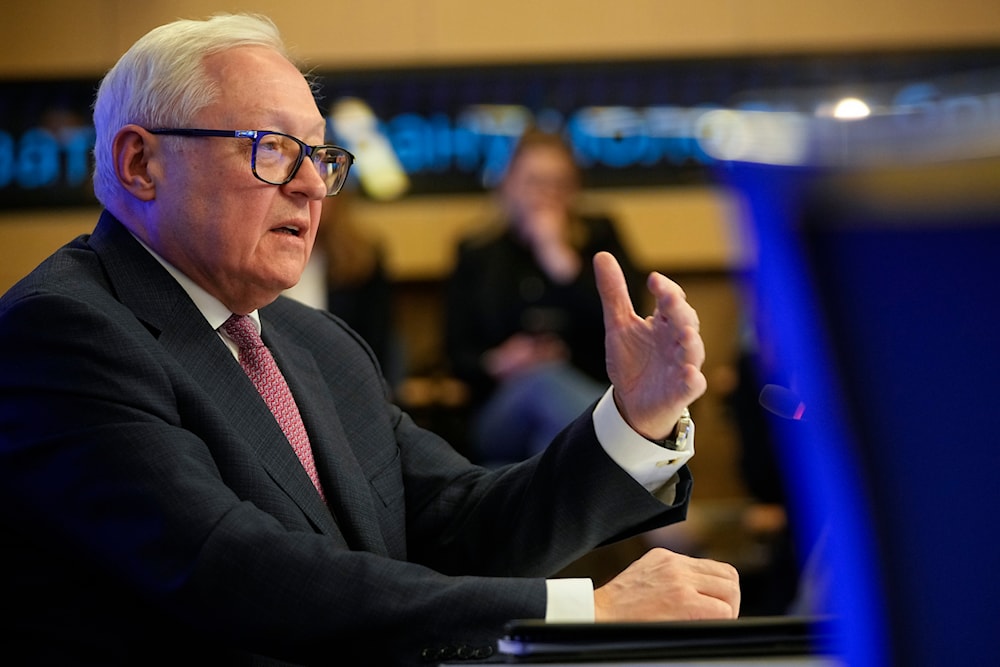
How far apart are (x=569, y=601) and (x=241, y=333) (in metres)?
0.62

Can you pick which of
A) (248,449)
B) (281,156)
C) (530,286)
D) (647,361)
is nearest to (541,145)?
(530,286)

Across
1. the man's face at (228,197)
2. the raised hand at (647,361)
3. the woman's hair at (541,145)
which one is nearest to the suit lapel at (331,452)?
the man's face at (228,197)

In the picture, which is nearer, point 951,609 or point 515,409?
point 951,609

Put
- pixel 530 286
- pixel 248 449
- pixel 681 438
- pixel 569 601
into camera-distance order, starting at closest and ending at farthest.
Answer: pixel 569 601
pixel 248 449
pixel 681 438
pixel 530 286

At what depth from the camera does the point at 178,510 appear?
122cm

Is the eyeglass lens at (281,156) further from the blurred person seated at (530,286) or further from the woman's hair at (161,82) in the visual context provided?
the blurred person seated at (530,286)

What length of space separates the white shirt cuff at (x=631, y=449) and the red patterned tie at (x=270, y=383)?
364 mm

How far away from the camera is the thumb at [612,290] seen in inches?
58.2

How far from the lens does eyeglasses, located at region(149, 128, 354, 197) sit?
1558 millimetres

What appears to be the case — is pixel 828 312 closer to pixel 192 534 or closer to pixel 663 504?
pixel 192 534

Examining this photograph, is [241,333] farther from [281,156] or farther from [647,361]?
[647,361]

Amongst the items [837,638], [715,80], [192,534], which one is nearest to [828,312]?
[837,638]

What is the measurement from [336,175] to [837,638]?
3.62 ft

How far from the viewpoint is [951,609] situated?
68 centimetres
